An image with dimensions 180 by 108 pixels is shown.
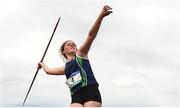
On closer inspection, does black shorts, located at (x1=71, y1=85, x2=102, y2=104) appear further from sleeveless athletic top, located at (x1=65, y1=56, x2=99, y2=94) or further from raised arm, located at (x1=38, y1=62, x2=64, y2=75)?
raised arm, located at (x1=38, y1=62, x2=64, y2=75)

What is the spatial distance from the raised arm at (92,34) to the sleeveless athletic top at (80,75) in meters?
0.12

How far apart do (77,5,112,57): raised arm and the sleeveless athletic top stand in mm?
120

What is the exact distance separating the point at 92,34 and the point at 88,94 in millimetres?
926

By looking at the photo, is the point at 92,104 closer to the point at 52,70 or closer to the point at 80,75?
the point at 80,75

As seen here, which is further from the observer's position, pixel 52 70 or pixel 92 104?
pixel 52 70

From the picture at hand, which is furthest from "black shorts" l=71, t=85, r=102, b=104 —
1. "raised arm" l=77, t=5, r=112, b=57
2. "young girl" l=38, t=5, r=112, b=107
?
"raised arm" l=77, t=5, r=112, b=57

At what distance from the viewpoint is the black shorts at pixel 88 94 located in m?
6.62

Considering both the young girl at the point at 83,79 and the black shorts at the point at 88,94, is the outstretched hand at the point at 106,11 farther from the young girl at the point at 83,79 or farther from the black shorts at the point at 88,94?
the black shorts at the point at 88,94

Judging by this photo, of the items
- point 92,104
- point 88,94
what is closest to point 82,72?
point 88,94

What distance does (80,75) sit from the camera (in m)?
6.70

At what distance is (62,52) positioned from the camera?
23.9 ft

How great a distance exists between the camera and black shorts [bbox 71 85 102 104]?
21.7 feet

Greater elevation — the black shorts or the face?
the face

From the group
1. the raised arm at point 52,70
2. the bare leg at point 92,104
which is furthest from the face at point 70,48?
the bare leg at point 92,104
